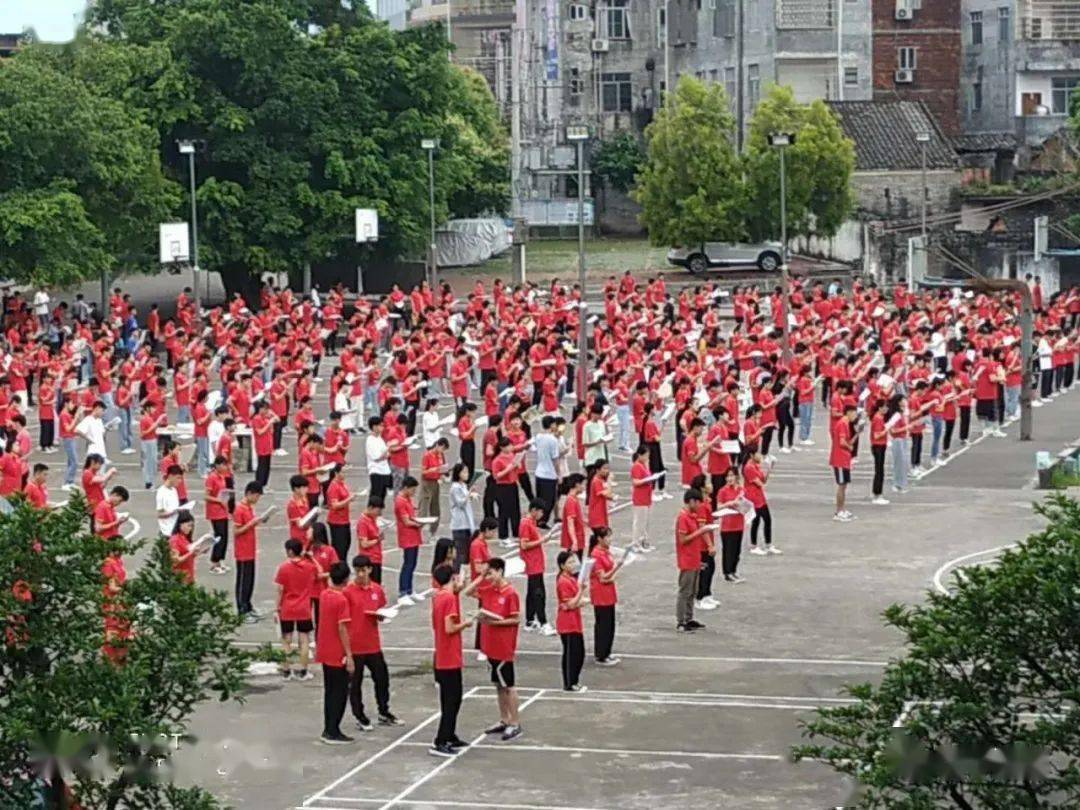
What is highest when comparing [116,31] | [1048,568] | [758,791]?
[116,31]

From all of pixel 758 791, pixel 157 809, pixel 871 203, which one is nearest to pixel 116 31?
pixel 871 203

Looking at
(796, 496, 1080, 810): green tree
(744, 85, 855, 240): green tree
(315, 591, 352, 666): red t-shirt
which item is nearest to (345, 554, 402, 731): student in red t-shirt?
(315, 591, 352, 666): red t-shirt

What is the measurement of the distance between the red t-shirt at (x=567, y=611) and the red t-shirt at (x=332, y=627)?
7.36 ft

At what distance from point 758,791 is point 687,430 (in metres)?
13.1

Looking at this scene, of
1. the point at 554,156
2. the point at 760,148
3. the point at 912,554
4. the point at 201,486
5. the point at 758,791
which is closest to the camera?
the point at 758,791

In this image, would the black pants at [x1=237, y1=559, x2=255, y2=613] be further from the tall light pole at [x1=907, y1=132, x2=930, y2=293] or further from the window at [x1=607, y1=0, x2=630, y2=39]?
the window at [x1=607, y1=0, x2=630, y2=39]

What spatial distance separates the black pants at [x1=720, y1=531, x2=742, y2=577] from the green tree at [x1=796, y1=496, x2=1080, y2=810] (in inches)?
549

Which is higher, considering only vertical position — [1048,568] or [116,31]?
[116,31]

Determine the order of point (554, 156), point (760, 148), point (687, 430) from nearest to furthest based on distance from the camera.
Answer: point (687, 430) < point (760, 148) < point (554, 156)

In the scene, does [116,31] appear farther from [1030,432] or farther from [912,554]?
[912,554]

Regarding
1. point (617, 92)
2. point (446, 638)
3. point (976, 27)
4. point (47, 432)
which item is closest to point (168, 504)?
point (446, 638)

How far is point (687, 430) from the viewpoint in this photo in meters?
32.0

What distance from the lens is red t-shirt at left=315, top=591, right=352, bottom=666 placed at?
20500mm

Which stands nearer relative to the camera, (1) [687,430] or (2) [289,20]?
(1) [687,430]
